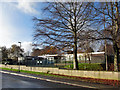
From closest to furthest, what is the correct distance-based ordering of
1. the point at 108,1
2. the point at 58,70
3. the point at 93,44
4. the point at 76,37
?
the point at 108,1, the point at 93,44, the point at 76,37, the point at 58,70

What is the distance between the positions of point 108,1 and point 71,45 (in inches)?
282

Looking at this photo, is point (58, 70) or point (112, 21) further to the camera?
point (58, 70)

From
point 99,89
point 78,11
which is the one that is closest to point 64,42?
point 78,11

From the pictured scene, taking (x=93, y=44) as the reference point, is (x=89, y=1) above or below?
above

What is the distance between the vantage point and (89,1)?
15.7 metres

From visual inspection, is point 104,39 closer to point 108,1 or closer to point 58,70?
point 108,1

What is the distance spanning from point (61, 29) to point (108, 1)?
6.81 metres

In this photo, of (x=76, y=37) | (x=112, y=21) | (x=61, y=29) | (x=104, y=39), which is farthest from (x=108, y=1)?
(x=61, y=29)

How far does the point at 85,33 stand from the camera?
15.0 m

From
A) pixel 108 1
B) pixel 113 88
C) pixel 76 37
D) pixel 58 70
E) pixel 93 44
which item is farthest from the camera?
pixel 58 70

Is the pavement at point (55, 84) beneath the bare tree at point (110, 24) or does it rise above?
beneath

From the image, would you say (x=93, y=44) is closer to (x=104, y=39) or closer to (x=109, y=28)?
(x=104, y=39)

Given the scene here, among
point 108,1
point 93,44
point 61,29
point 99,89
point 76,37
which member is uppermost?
point 108,1

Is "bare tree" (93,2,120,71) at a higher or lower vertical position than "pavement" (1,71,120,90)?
higher
